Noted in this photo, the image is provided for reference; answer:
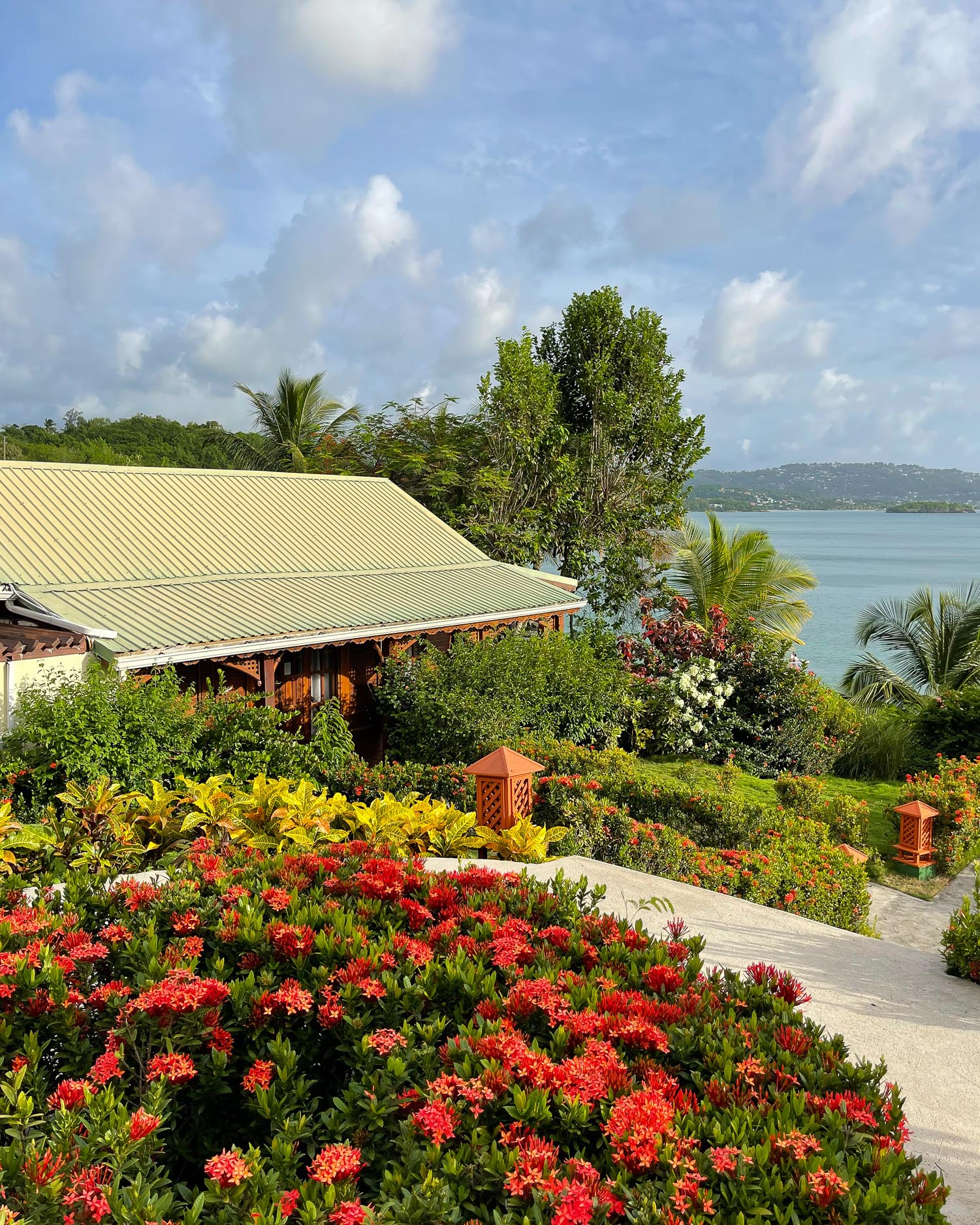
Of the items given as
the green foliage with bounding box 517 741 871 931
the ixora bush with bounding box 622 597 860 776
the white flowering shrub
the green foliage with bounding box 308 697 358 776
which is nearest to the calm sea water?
the ixora bush with bounding box 622 597 860 776

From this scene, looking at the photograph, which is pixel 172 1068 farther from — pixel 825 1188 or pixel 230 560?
pixel 230 560

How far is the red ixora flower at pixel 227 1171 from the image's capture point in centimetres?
232

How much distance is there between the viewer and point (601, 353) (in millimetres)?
21250

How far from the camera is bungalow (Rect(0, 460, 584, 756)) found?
9.26m

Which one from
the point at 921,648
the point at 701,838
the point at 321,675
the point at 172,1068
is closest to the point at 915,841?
the point at 701,838

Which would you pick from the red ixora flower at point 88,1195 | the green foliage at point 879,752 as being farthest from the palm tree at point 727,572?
the red ixora flower at point 88,1195

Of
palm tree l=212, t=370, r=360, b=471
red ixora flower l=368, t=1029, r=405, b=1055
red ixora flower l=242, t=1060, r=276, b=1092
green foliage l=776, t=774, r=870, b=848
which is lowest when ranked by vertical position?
green foliage l=776, t=774, r=870, b=848

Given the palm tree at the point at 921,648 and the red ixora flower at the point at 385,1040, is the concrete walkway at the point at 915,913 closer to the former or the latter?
the red ixora flower at the point at 385,1040

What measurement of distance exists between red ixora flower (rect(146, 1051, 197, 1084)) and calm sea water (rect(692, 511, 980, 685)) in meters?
19.5

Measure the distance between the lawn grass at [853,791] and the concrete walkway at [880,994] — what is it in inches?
156

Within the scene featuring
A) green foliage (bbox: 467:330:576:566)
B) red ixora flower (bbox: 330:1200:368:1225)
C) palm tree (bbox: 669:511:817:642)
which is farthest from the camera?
palm tree (bbox: 669:511:817:642)

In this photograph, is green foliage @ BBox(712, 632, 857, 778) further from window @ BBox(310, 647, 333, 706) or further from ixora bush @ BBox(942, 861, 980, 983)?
ixora bush @ BBox(942, 861, 980, 983)

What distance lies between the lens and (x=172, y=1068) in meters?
2.77

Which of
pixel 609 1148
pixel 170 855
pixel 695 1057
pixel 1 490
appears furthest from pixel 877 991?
pixel 1 490
